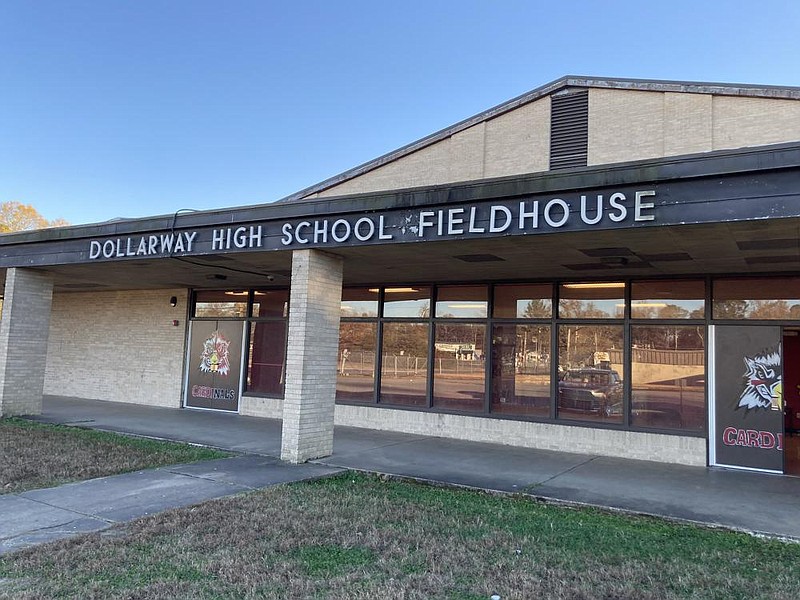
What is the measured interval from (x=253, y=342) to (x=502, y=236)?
8.81 metres

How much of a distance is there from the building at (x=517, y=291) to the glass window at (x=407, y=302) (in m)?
0.04

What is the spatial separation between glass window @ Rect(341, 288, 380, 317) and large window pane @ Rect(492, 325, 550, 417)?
2.85 metres

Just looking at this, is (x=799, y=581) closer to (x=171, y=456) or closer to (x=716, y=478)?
(x=716, y=478)

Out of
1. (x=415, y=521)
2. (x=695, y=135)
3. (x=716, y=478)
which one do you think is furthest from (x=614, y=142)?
(x=415, y=521)

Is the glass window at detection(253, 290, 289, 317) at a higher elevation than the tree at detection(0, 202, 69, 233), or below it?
below

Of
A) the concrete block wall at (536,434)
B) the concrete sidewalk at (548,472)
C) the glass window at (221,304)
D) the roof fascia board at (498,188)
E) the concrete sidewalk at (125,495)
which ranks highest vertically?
the roof fascia board at (498,188)

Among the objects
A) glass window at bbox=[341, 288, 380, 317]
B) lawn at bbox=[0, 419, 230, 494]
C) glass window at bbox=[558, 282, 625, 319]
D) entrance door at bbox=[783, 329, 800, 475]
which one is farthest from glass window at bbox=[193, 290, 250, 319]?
entrance door at bbox=[783, 329, 800, 475]

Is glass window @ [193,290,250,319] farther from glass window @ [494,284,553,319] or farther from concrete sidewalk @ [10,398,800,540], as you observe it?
glass window @ [494,284,553,319]

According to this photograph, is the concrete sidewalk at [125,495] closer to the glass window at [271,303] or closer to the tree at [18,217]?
the glass window at [271,303]

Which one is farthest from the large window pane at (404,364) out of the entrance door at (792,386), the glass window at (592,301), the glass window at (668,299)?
the entrance door at (792,386)

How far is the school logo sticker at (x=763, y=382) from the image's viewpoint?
8.73m

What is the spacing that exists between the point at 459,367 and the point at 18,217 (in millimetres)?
38527

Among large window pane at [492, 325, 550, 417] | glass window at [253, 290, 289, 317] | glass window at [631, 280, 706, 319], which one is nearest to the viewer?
glass window at [631, 280, 706, 319]

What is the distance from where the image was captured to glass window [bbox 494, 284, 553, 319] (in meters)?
10.7
